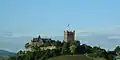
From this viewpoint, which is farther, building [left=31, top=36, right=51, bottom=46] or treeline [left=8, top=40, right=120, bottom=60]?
building [left=31, top=36, right=51, bottom=46]

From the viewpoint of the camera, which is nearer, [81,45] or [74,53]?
[74,53]

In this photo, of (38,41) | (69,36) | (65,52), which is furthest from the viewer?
(38,41)

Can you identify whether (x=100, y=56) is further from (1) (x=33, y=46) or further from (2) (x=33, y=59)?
(1) (x=33, y=46)

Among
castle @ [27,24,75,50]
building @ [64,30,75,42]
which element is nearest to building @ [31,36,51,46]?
castle @ [27,24,75,50]

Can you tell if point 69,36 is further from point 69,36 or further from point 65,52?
point 65,52

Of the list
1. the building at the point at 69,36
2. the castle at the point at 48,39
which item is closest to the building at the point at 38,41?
the castle at the point at 48,39

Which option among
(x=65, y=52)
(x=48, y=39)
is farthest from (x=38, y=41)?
(x=65, y=52)

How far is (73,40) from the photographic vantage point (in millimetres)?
127875

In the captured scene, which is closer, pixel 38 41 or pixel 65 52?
pixel 65 52

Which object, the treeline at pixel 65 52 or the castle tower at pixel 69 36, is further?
the castle tower at pixel 69 36

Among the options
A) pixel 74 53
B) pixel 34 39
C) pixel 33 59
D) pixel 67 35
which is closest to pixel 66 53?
pixel 74 53

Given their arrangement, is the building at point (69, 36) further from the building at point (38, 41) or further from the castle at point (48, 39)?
the building at point (38, 41)

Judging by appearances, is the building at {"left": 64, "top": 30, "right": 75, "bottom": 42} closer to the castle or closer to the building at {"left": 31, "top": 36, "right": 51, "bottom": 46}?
the castle

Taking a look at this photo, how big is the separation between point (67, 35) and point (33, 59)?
24.5 metres
